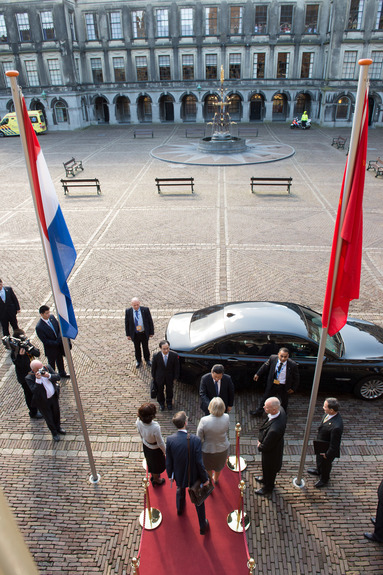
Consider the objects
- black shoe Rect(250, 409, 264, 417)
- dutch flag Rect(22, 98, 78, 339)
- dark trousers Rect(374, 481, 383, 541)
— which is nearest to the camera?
dutch flag Rect(22, 98, 78, 339)

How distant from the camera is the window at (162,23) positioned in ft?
152

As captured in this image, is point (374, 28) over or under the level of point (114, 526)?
over

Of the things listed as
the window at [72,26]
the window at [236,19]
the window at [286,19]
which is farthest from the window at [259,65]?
the window at [72,26]

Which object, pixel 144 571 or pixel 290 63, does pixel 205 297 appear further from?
pixel 290 63

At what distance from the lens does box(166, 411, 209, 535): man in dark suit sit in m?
4.94

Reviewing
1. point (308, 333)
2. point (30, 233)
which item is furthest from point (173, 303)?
point (30, 233)

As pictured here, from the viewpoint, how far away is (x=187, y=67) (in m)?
48.2

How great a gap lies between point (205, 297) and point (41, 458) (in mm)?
5959

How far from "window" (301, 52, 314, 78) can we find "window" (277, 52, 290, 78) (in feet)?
5.90

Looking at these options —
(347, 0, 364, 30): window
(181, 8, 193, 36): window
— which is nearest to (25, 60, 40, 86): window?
(181, 8, 193, 36): window

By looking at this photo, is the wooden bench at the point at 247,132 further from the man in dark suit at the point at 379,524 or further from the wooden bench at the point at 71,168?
the man in dark suit at the point at 379,524

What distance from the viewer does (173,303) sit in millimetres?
11008

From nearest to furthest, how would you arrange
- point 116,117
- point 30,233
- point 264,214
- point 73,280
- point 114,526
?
point 114,526 → point 73,280 → point 30,233 → point 264,214 → point 116,117

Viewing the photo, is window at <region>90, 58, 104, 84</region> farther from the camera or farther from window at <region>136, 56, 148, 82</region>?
the camera
